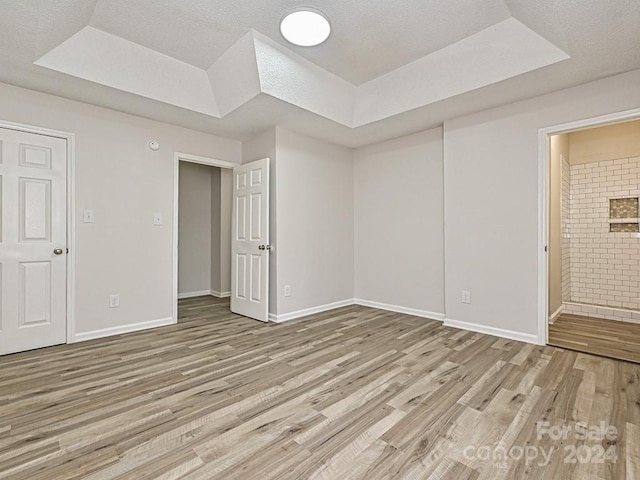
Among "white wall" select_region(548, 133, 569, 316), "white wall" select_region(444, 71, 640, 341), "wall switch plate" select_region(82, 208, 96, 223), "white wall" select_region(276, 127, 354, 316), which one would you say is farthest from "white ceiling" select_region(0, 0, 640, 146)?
"white wall" select_region(548, 133, 569, 316)

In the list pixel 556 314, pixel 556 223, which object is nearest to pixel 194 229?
pixel 556 223

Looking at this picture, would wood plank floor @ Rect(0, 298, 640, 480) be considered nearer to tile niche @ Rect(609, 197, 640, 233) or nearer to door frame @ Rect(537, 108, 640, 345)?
door frame @ Rect(537, 108, 640, 345)

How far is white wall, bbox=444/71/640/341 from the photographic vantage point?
3.03 metres

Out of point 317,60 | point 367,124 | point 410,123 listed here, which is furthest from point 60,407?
point 410,123

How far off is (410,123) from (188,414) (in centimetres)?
357

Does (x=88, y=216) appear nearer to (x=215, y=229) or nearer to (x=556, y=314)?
(x=215, y=229)

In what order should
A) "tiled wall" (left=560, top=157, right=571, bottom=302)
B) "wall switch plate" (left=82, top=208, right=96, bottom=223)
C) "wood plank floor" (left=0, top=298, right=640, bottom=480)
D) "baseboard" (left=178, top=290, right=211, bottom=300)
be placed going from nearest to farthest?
"wood plank floor" (left=0, top=298, right=640, bottom=480), "wall switch plate" (left=82, top=208, right=96, bottom=223), "tiled wall" (left=560, top=157, right=571, bottom=302), "baseboard" (left=178, top=290, right=211, bottom=300)

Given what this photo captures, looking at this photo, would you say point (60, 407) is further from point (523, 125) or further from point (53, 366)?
point (523, 125)

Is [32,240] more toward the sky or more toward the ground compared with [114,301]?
more toward the sky

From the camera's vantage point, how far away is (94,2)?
7.63 ft

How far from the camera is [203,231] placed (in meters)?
6.07

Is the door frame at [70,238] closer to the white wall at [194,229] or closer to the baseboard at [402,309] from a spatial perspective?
the white wall at [194,229]

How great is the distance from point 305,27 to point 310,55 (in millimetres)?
496

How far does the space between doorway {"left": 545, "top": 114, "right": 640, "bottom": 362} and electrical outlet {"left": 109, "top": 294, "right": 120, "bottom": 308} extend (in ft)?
15.8
